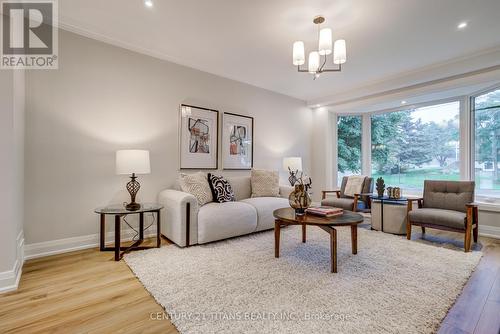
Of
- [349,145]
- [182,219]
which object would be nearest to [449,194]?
[349,145]

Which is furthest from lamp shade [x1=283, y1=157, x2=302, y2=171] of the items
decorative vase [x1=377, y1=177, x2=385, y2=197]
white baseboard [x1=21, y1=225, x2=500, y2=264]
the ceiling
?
white baseboard [x1=21, y1=225, x2=500, y2=264]

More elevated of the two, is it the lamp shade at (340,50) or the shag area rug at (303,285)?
the lamp shade at (340,50)

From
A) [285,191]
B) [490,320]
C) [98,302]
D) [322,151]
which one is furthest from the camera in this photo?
[322,151]

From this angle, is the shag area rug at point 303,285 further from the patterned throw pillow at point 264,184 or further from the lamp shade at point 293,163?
the lamp shade at point 293,163

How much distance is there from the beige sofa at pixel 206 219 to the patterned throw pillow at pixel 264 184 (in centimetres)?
49

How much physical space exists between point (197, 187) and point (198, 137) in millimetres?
974

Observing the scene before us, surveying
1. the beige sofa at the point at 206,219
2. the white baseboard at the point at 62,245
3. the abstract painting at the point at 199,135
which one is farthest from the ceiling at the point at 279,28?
the white baseboard at the point at 62,245

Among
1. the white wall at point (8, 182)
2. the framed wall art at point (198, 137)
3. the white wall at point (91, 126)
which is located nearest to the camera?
the white wall at point (8, 182)

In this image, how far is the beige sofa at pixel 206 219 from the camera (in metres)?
2.80

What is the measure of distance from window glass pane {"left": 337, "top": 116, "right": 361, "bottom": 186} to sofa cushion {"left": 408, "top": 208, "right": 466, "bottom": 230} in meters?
2.55

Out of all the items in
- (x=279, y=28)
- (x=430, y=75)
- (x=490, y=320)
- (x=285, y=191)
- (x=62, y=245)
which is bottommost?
(x=490, y=320)

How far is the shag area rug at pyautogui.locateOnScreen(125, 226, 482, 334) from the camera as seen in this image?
4.91ft

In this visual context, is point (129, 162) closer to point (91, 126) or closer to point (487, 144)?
point (91, 126)

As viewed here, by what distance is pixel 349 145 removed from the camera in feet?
18.6
